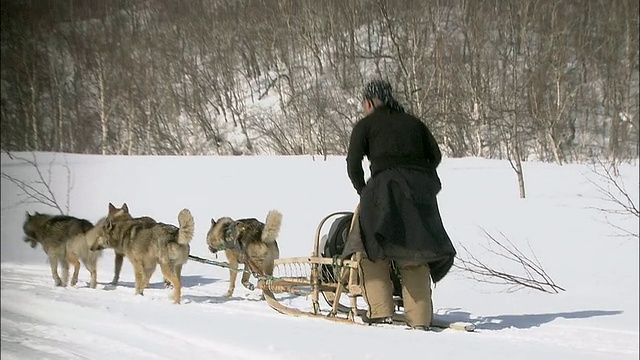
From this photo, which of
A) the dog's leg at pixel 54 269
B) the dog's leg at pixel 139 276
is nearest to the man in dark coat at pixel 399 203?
the dog's leg at pixel 139 276

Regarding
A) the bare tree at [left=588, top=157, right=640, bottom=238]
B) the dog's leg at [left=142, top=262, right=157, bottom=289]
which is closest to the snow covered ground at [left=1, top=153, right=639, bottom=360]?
the bare tree at [left=588, top=157, right=640, bottom=238]

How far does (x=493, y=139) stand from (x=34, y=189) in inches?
49.2

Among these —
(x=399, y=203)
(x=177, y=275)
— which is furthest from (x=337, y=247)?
(x=177, y=275)

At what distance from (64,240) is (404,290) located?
1070mm

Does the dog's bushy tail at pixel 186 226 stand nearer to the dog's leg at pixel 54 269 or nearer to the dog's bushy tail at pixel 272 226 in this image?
the dog's bushy tail at pixel 272 226

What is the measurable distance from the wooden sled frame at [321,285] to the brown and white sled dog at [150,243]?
0.28 metres

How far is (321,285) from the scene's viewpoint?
83.8 inches

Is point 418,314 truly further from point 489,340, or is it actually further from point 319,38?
point 319,38

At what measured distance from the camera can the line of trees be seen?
150 centimetres

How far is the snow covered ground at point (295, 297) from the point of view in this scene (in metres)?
1.59

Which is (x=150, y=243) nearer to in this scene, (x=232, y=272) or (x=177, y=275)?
(x=177, y=275)

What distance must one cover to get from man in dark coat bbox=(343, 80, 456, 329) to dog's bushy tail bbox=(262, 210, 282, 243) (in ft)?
0.69

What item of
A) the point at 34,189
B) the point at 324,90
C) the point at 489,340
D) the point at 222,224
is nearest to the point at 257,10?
the point at 324,90

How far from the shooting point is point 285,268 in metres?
2.18
